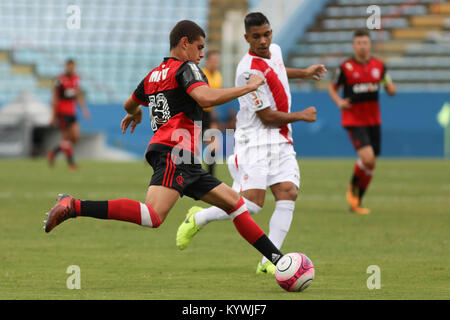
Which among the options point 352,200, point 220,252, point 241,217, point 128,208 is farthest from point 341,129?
point 128,208

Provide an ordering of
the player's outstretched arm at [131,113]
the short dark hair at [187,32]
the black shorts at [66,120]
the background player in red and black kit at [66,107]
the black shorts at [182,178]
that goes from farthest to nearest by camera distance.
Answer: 1. the black shorts at [66,120]
2. the background player in red and black kit at [66,107]
3. the player's outstretched arm at [131,113]
4. the short dark hair at [187,32]
5. the black shorts at [182,178]

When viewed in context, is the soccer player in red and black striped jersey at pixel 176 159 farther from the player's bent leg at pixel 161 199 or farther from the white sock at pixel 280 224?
the white sock at pixel 280 224

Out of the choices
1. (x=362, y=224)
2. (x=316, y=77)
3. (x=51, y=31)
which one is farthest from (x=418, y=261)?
(x=51, y=31)

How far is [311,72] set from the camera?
7.22 meters

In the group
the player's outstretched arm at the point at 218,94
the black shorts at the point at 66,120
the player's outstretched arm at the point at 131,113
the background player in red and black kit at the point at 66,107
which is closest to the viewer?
the player's outstretched arm at the point at 218,94

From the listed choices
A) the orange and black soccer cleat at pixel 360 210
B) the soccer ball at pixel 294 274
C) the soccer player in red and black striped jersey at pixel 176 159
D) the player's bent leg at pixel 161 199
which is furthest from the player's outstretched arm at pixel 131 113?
the orange and black soccer cleat at pixel 360 210

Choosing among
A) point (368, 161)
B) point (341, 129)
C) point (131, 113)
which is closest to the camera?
point (131, 113)

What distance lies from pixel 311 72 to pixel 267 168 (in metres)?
0.95

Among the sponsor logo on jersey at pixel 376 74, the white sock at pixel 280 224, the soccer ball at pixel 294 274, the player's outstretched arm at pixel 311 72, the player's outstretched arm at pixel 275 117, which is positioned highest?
the sponsor logo on jersey at pixel 376 74

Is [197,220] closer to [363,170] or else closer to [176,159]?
[176,159]

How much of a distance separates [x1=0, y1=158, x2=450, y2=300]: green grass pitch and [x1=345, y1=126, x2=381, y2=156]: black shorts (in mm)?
899

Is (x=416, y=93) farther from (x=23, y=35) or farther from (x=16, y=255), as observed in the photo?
(x=16, y=255)

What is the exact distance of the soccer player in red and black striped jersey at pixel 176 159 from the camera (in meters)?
5.59

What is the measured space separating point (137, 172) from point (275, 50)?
43.9 feet
